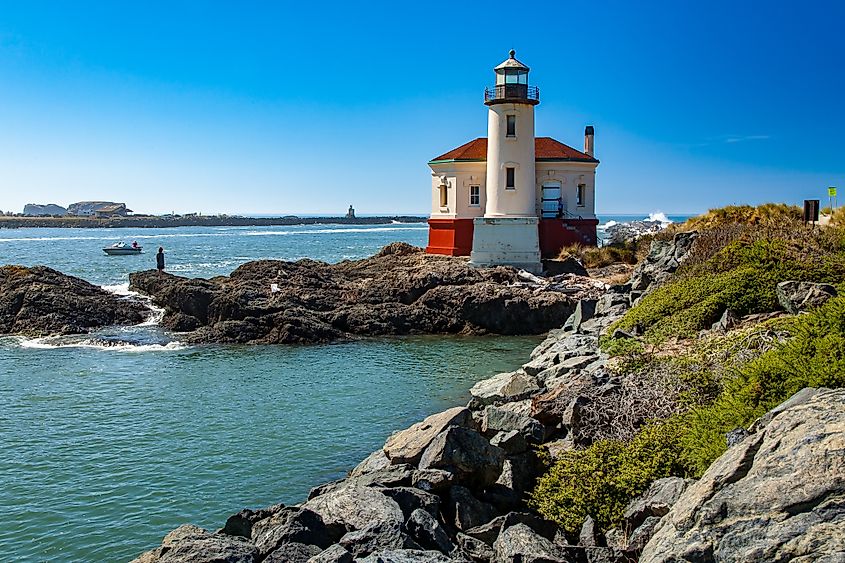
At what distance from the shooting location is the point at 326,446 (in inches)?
579

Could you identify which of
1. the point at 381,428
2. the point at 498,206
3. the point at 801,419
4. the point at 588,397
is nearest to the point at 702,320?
the point at 588,397

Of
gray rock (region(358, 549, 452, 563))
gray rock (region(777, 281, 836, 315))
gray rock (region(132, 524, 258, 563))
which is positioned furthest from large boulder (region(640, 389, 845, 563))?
gray rock (region(777, 281, 836, 315))

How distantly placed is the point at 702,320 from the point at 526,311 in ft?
50.0

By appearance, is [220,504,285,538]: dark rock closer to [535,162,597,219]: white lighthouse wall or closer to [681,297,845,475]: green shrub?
[681,297,845,475]: green shrub

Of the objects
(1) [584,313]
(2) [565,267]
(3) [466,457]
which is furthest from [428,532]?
(2) [565,267]

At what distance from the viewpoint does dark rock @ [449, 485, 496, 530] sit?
8.95 meters

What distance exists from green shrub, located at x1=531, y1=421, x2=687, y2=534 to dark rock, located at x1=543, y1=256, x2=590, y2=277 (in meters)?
27.0

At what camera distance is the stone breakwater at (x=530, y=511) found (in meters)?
5.98

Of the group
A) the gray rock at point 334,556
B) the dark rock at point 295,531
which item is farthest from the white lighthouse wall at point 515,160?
the gray rock at point 334,556

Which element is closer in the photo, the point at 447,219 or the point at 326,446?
the point at 326,446

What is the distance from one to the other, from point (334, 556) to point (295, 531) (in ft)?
3.88

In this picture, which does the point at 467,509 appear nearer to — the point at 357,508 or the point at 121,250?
the point at 357,508

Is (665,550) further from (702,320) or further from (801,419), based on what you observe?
(702,320)

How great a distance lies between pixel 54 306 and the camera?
29.6 m
